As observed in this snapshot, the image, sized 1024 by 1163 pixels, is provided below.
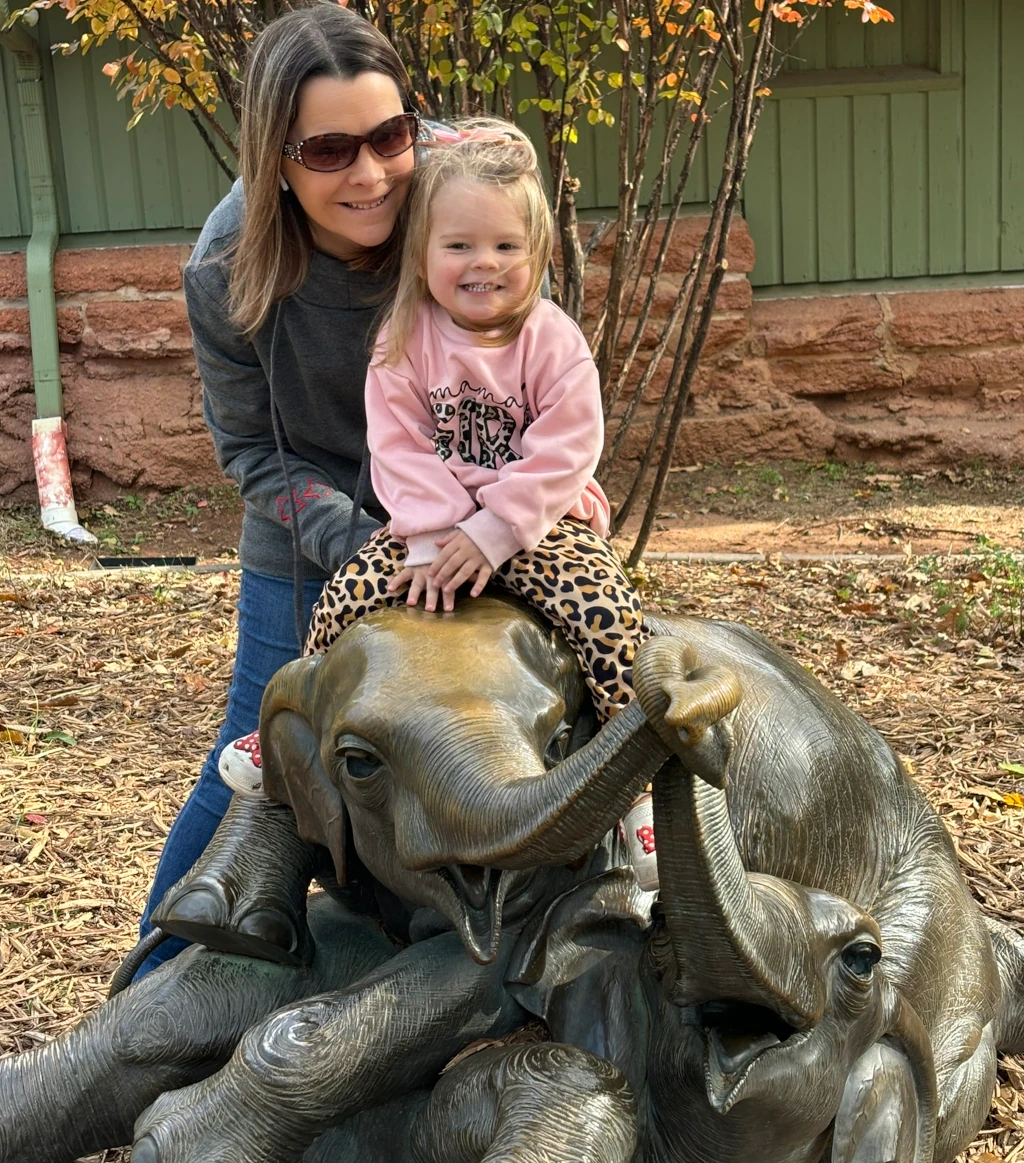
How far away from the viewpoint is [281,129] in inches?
102

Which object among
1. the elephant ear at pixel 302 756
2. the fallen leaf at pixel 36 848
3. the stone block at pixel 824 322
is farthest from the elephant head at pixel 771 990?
the stone block at pixel 824 322

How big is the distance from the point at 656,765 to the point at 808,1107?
67 cm

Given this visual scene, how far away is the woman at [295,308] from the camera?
101 inches

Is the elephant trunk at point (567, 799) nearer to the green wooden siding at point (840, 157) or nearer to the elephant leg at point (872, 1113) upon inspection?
the elephant leg at point (872, 1113)

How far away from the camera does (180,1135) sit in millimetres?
1968

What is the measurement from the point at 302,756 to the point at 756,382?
23.4ft

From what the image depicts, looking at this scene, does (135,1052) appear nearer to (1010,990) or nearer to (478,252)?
(478,252)

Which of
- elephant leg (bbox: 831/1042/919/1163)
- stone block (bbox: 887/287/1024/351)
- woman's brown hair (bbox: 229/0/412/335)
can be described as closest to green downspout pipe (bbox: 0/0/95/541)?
stone block (bbox: 887/287/1024/351)

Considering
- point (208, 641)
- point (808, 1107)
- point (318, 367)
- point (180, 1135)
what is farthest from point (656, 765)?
point (208, 641)

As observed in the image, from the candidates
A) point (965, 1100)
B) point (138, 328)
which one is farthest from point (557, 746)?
point (138, 328)

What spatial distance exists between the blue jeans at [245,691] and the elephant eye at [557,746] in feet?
3.94

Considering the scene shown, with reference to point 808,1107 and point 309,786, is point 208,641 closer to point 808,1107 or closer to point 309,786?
point 309,786

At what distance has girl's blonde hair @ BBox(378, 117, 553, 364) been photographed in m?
2.35

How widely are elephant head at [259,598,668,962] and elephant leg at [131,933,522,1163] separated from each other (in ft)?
0.46
